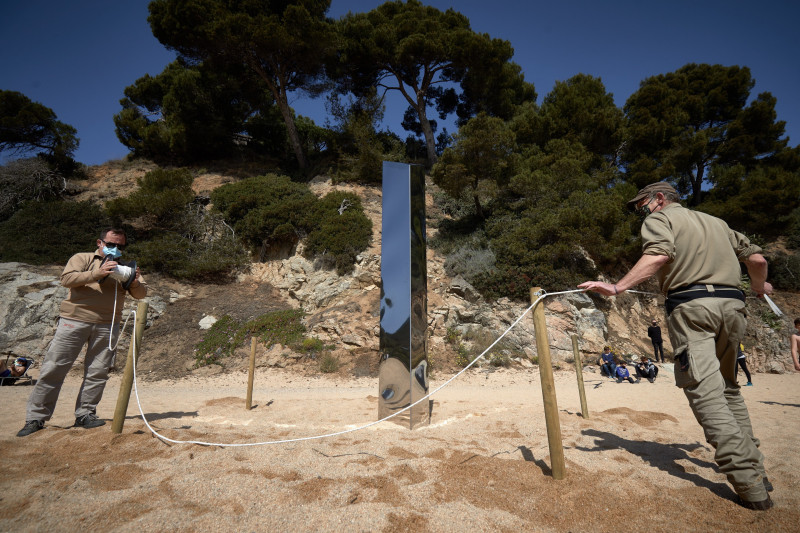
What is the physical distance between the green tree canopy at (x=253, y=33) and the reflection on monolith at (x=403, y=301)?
56.1 feet

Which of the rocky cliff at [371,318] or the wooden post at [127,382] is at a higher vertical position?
the rocky cliff at [371,318]

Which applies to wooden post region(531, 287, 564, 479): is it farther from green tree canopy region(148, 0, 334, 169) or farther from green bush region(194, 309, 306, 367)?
green tree canopy region(148, 0, 334, 169)

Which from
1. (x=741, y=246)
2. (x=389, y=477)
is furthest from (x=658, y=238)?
(x=389, y=477)

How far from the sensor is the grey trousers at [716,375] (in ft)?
6.21

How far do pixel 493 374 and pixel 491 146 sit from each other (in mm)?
9281

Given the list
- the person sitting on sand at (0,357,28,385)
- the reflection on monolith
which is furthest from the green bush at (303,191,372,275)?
the reflection on monolith

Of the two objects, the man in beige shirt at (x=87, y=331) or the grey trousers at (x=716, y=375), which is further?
the man in beige shirt at (x=87, y=331)

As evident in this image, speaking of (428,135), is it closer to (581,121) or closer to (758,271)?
(581,121)

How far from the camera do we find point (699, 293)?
6.93 feet

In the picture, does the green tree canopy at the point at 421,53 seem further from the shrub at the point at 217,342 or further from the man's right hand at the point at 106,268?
the man's right hand at the point at 106,268

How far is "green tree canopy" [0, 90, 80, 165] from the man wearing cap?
86.1 ft

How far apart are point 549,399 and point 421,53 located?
2052cm

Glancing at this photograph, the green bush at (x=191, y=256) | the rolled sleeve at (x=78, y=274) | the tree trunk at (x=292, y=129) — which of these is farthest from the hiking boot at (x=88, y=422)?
the tree trunk at (x=292, y=129)

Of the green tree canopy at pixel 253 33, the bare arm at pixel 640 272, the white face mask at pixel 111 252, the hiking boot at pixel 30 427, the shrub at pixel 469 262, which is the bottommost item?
the hiking boot at pixel 30 427
